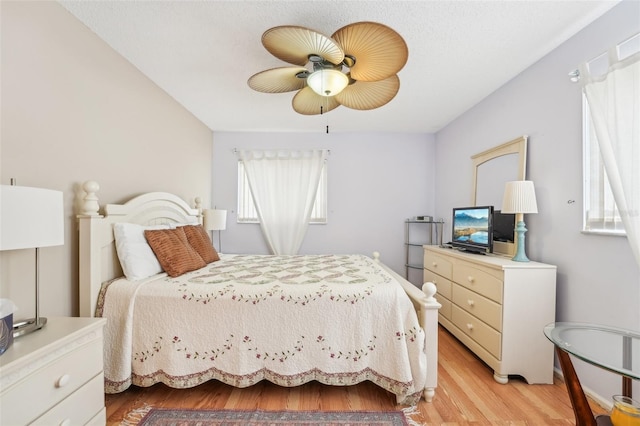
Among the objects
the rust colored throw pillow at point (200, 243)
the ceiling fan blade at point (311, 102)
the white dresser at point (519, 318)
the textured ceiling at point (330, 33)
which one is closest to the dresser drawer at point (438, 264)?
the white dresser at point (519, 318)

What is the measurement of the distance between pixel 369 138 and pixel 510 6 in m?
2.61

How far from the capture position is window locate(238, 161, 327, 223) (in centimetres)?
424

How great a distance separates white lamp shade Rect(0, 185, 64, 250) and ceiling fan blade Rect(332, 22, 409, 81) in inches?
65.1

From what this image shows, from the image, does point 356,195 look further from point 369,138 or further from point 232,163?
point 232,163

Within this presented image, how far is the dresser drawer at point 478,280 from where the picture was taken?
2.07 metres

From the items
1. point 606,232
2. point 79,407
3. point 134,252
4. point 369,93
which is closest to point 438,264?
point 606,232

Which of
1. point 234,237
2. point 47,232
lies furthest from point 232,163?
point 47,232

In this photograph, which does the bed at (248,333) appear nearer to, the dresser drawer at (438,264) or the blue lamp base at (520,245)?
the blue lamp base at (520,245)

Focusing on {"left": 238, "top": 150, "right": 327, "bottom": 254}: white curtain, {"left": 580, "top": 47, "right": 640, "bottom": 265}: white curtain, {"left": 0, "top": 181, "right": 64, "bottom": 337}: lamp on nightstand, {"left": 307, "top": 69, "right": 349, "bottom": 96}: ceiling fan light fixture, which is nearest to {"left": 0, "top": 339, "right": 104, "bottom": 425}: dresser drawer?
{"left": 0, "top": 181, "right": 64, "bottom": 337}: lamp on nightstand

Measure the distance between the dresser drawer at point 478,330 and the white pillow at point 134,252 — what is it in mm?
2638

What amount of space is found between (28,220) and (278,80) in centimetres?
156

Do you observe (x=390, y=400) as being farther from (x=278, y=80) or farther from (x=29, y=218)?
(x=278, y=80)

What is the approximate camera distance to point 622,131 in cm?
151

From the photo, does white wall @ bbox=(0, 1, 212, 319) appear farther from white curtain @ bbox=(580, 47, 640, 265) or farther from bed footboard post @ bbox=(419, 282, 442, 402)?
white curtain @ bbox=(580, 47, 640, 265)
